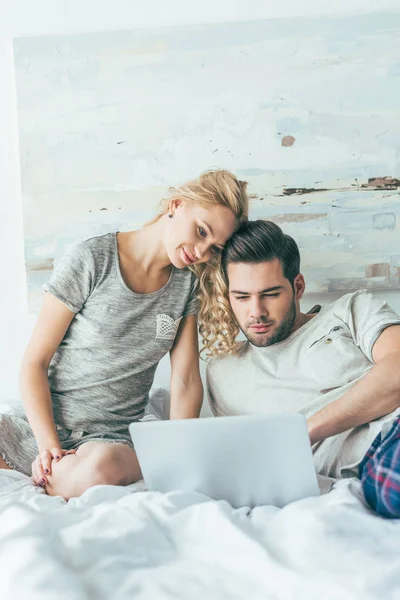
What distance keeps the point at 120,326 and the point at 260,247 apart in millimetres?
393

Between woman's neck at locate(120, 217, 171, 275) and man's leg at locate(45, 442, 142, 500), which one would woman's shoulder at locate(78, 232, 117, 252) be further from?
man's leg at locate(45, 442, 142, 500)

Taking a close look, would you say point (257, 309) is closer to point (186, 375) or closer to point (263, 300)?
point (263, 300)

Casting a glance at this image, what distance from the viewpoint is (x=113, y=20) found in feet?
6.52

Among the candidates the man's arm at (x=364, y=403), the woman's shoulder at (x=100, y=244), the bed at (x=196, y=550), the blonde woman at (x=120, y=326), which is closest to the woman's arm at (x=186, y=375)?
the blonde woman at (x=120, y=326)

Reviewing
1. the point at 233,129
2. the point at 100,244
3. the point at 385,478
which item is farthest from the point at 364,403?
the point at 233,129

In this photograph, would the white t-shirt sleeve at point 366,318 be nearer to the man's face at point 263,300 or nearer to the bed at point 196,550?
the man's face at point 263,300

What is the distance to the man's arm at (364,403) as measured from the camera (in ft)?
4.56

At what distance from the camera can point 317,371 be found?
5.15 ft

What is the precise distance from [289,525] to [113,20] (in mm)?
1577

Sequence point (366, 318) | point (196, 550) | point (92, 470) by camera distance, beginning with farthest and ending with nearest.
Answer: 1. point (366, 318)
2. point (92, 470)
3. point (196, 550)

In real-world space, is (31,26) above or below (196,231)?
above

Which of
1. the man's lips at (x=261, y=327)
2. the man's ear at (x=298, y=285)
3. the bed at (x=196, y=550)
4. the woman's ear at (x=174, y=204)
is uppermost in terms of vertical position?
the woman's ear at (x=174, y=204)

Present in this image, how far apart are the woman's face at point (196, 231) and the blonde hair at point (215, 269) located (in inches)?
0.8

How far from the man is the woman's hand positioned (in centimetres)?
43
